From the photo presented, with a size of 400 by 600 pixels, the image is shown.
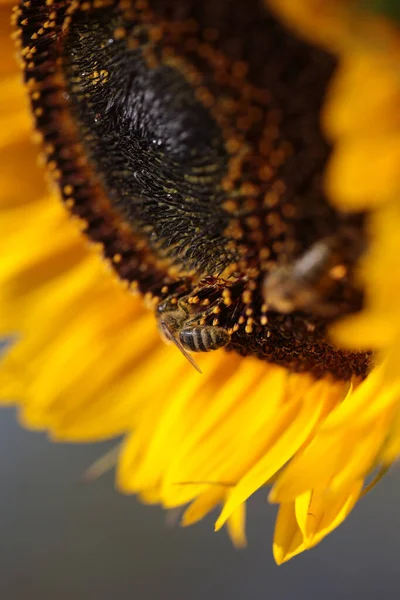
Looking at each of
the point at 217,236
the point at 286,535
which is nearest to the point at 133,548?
the point at 286,535

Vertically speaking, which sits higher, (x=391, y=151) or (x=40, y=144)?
(x=40, y=144)

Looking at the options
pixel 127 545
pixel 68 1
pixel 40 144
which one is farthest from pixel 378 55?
pixel 127 545

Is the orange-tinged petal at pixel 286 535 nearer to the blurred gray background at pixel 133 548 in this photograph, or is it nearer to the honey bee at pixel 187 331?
the honey bee at pixel 187 331

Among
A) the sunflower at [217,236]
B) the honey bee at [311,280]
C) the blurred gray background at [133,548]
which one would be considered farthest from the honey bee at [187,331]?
the blurred gray background at [133,548]

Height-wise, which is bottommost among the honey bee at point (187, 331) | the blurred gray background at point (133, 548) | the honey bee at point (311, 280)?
the blurred gray background at point (133, 548)

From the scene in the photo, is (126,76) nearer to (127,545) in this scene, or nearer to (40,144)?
(40,144)

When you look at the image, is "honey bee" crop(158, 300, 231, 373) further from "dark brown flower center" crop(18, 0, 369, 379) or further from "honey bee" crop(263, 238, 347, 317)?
"honey bee" crop(263, 238, 347, 317)

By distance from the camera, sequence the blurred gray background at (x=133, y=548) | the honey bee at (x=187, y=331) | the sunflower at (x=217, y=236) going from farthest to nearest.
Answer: the blurred gray background at (x=133, y=548)
the honey bee at (x=187, y=331)
the sunflower at (x=217, y=236)
